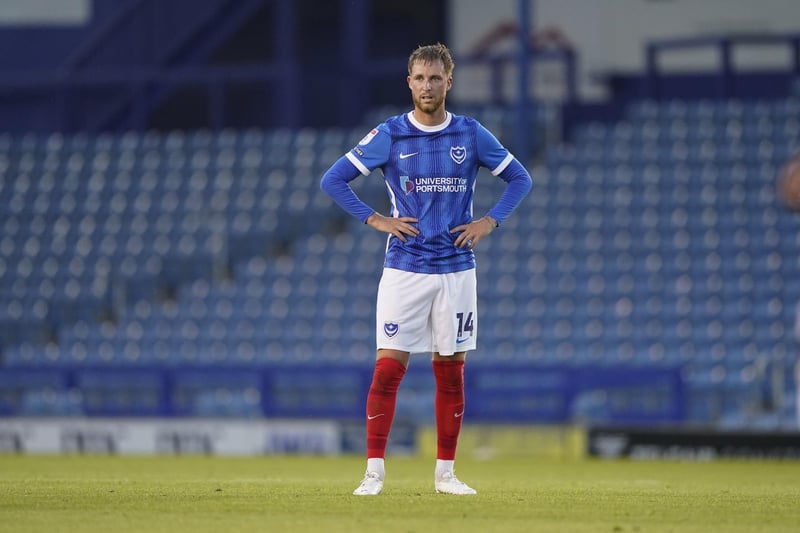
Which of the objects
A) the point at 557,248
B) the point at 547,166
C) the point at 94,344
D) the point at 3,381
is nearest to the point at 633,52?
the point at 547,166

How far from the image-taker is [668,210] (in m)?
20.9

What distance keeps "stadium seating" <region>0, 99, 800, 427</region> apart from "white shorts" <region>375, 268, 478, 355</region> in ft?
30.4

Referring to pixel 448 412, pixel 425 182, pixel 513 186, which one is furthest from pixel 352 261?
pixel 425 182

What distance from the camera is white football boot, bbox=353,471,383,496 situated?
7.92m

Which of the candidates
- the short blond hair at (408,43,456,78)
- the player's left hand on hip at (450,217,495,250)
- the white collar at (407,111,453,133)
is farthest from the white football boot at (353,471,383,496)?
the short blond hair at (408,43,456,78)

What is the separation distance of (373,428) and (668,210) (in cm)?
1352

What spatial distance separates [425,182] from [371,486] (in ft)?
5.25

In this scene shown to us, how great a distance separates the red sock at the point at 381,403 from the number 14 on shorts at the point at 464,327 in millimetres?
343

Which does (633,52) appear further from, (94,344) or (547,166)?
(94,344)

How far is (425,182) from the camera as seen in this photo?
315 inches

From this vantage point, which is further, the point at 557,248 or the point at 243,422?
the point at 557,248

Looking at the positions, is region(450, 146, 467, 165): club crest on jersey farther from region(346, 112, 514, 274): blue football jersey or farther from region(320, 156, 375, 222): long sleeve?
region(320, 156, 375, 222): long sleeve

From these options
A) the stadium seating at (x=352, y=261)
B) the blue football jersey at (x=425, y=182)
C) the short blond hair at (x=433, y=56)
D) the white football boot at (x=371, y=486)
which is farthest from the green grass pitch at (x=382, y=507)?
the stadium seating at (x=352, y=261)

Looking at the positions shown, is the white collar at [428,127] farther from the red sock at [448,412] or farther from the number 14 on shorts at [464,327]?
the red sock at [448,412]
